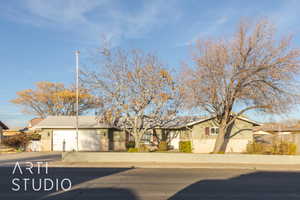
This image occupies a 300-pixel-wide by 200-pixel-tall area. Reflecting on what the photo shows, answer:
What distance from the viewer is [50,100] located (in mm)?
55875

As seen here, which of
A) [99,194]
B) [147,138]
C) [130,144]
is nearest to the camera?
[99,194]

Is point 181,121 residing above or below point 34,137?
above

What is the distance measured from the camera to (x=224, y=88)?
74.0 ft

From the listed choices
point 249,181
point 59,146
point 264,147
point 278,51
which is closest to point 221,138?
point 264,147

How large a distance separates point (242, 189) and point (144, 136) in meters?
21.9

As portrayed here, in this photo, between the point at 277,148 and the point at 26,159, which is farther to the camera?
the point at 26,159

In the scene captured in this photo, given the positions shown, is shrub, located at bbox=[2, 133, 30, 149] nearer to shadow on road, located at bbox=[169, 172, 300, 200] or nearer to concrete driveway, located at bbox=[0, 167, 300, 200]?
concrete driveway, located at bbox=[0, 167, 300, 200]

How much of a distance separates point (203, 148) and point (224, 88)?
1010 centimetres

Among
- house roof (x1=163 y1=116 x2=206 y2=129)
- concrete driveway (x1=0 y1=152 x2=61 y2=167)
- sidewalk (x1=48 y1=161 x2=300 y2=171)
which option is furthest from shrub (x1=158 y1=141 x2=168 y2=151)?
concrete driveway (x1=0 y1=152 x2=61 y2=167)

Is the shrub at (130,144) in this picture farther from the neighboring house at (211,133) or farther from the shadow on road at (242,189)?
the shadow on road at (242,189)

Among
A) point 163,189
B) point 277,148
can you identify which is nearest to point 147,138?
point 277,148

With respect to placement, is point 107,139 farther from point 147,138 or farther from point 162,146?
point 162,146

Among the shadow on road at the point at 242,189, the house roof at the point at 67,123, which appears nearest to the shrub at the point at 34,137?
the house roof at the point at 67,123

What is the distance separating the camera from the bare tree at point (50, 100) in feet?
178
